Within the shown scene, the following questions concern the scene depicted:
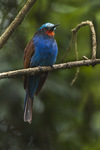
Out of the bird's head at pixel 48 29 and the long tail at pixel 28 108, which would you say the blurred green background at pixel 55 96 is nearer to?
the long tail at pixel 28 108

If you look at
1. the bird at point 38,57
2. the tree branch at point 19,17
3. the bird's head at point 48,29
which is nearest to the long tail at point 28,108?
the bird at point 38,57

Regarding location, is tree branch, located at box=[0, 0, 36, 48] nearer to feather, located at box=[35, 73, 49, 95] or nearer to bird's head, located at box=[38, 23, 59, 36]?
feather, located at box=[35, 73, 49, 95]

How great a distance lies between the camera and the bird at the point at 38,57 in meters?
4.52

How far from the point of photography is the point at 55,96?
16.1ft

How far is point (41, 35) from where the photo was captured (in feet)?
15.6

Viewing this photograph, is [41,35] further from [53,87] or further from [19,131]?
[19,131]

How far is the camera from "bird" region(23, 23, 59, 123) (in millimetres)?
4516

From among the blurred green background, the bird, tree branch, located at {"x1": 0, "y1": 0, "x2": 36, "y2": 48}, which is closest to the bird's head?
the bird

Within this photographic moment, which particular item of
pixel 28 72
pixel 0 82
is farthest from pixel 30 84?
pixel 28 72

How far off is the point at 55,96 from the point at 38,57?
26.4 inches

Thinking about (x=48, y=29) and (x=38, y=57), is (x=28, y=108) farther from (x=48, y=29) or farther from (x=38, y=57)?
(x=48, y=29)

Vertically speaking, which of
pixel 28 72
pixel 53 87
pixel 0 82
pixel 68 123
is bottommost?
pixel 68 123

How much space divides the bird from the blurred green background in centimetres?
12

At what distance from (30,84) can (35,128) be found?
2.00 ft
